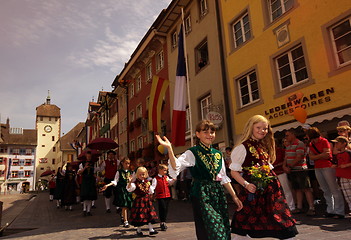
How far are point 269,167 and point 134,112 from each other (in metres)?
23.9

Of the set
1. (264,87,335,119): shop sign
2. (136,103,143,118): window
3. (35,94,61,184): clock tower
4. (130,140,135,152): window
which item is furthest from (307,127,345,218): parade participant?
(35,94,61,184): clock tower

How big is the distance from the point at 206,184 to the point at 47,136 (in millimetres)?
88204

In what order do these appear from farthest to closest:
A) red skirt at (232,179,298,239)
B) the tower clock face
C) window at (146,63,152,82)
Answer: the tower clock face < window at (146,63,152,82) < red skirt at (232,179,298,239)

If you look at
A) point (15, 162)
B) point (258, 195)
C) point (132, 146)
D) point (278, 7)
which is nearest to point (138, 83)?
point (132, 146)

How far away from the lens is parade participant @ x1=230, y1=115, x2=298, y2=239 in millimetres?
3156

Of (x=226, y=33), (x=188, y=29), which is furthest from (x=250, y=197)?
(x=188, y=29)

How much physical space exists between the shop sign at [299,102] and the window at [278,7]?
3453mm

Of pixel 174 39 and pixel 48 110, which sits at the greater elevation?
pixel 48 110

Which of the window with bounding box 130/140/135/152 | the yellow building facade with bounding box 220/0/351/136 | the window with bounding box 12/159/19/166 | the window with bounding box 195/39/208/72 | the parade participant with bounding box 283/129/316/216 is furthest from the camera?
the window with bounding box 12/159/19/166

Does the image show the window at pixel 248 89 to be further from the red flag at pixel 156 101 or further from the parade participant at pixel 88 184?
the parade participant at pixel 88 184

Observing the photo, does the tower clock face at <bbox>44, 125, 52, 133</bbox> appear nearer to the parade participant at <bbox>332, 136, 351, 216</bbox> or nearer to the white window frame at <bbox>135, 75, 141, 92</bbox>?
the white window frame at <bbox>135, 75, 141, 92</bbox>

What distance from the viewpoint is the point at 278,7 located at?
11305 millimetres

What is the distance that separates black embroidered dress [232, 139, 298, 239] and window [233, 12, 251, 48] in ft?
34.4

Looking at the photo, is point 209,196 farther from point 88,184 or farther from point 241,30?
point 241,30
